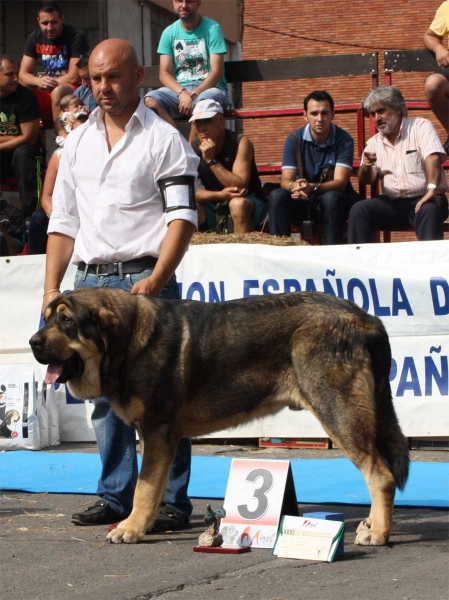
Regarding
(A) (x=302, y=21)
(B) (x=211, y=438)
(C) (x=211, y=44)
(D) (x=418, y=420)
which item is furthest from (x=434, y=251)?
(A) (x=302, y=21)

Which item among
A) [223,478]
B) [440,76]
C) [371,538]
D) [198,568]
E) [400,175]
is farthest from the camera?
[440,76]

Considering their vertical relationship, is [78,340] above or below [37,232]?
below

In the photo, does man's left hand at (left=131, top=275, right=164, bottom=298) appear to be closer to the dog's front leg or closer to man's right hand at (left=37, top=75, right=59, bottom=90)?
the dog's front leg

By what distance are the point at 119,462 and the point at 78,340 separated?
946 millimetres

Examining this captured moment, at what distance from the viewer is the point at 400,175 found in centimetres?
887

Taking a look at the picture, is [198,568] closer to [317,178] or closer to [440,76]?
[317,178]

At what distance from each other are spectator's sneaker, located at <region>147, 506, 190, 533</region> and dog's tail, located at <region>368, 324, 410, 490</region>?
121 centimetres

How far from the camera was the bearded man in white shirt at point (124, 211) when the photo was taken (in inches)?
204

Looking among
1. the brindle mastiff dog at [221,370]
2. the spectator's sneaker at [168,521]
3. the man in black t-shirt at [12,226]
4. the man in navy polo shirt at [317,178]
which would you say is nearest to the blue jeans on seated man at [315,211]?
the man in navy polo shirt at [317,178]

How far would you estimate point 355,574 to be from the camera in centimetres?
415

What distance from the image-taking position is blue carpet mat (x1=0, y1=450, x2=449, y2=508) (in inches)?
238

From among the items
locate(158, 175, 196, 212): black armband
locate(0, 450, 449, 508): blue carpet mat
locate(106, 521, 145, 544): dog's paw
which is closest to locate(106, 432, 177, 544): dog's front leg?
locate(106, 521, 145, 544): dog's paw

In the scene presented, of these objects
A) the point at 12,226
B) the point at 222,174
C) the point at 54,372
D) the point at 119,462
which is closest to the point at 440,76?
the point at 222,174

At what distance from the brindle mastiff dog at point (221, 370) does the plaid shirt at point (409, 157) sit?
407 cm
